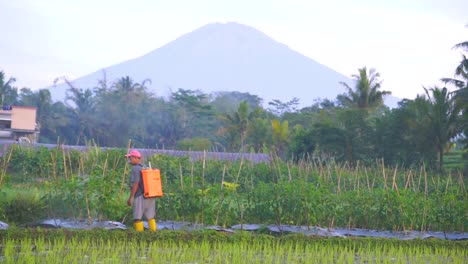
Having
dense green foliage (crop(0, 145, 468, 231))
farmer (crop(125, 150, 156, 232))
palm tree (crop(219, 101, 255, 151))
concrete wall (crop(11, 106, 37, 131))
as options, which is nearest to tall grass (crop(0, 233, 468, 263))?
farmer (crop(125, 150, 156, 232))

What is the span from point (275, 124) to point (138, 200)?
24098 millimetres

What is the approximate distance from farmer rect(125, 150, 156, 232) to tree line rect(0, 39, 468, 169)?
7.02 metres

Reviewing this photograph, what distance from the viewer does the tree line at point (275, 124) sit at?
2489 cm

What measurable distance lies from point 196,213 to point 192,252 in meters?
2.47

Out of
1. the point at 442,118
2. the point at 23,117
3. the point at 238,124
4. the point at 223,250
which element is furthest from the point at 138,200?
the point at 238,124

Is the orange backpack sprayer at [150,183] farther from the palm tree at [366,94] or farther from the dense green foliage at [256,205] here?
the palm tree at [366,94]

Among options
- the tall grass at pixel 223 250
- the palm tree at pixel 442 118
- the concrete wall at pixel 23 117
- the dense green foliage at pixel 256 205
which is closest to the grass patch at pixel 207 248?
the tall grass at pixel 223 250

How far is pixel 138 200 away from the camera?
9.14 meters

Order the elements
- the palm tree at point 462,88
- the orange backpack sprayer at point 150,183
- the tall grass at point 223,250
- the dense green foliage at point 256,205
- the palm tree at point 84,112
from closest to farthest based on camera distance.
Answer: the tall grass at point 223,250 → the orange backpack sprayer at point 150,183 → the dense green foliage at point 256,205 → the palm tree at point 462,88 → the palm tree at point 84,112

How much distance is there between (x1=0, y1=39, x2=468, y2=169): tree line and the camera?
24.9 meters

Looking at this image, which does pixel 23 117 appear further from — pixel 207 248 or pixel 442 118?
pixel 207 248

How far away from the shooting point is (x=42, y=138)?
129 feet

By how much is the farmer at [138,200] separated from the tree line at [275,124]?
23.0 ft

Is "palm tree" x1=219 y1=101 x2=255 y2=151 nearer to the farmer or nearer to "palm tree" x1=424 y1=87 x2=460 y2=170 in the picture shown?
"palm tree" x1=424 y1=87 x2=460 y2=170
